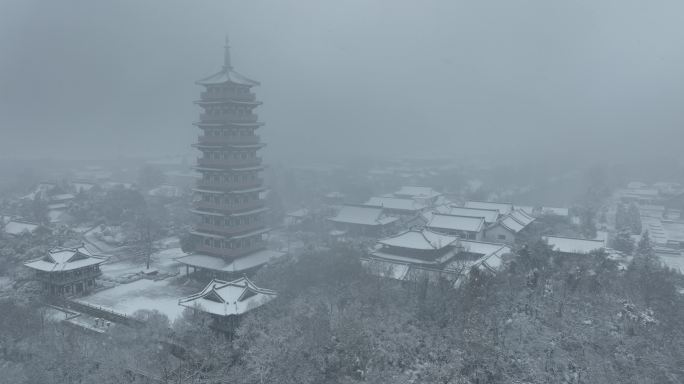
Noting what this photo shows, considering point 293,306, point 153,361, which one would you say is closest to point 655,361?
Result: point 293,306

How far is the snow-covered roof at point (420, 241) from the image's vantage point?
113 ft

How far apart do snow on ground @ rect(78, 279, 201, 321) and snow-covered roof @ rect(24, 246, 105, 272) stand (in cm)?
232

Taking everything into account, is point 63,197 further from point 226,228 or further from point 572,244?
point 572,244

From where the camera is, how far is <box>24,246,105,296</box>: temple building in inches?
1243

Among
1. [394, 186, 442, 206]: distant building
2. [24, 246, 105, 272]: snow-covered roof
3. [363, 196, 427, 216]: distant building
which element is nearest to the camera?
[24, 246, 105, 272]: snow-covered roof

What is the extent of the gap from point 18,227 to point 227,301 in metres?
33.8

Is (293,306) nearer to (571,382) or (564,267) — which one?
(571,382)

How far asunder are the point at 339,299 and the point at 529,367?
1007cm

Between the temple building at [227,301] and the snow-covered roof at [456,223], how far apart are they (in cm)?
2291

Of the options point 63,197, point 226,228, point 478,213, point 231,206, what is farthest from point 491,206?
point 63,197

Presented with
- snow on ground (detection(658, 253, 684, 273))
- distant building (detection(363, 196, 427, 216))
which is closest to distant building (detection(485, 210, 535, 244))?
snow on ground (detection(658, 253, 684, 273))

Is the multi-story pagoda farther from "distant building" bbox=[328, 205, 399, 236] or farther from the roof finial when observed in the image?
"distant building" bbox=[328, 205, 399, 236]

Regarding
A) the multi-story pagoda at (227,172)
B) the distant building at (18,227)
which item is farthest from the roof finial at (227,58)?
the distant building at (18,227)

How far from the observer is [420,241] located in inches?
1387
